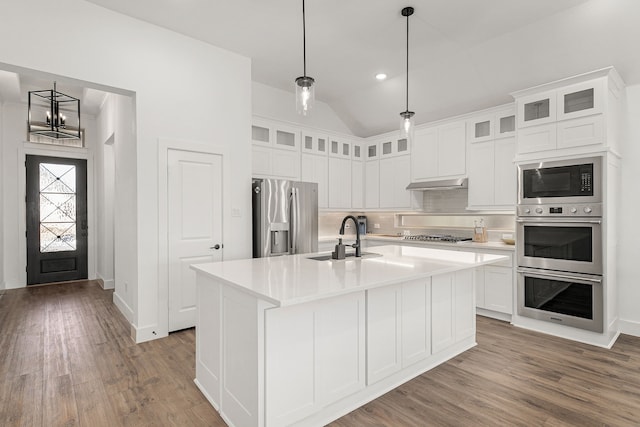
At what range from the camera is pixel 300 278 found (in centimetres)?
199

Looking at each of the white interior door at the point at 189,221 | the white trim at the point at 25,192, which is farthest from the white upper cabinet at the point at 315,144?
the white trim at the point at 25,192

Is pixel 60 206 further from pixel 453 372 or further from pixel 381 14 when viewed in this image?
pixel 453 372

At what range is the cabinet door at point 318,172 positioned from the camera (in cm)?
531

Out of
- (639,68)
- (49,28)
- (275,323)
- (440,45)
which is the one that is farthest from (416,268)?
(49,28)

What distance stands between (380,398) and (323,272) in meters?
1.03

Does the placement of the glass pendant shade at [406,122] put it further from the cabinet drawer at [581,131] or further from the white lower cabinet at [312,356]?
the cabinet drawer at [581,131]

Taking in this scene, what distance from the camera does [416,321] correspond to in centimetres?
265

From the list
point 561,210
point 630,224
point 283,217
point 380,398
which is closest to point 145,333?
point 283,217

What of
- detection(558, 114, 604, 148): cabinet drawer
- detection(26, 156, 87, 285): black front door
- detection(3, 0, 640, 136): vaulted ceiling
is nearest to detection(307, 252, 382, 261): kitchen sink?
detection(3, 0, 640, 136): vaulted ceiling

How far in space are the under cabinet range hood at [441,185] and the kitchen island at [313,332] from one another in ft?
7.10

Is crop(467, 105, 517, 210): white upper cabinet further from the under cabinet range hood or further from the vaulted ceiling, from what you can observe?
the vaulted ceiling

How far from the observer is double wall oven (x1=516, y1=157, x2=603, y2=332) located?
338 centimetres

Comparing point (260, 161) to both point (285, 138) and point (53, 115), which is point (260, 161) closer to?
point (285, 138)

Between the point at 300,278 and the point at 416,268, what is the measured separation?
883mm
